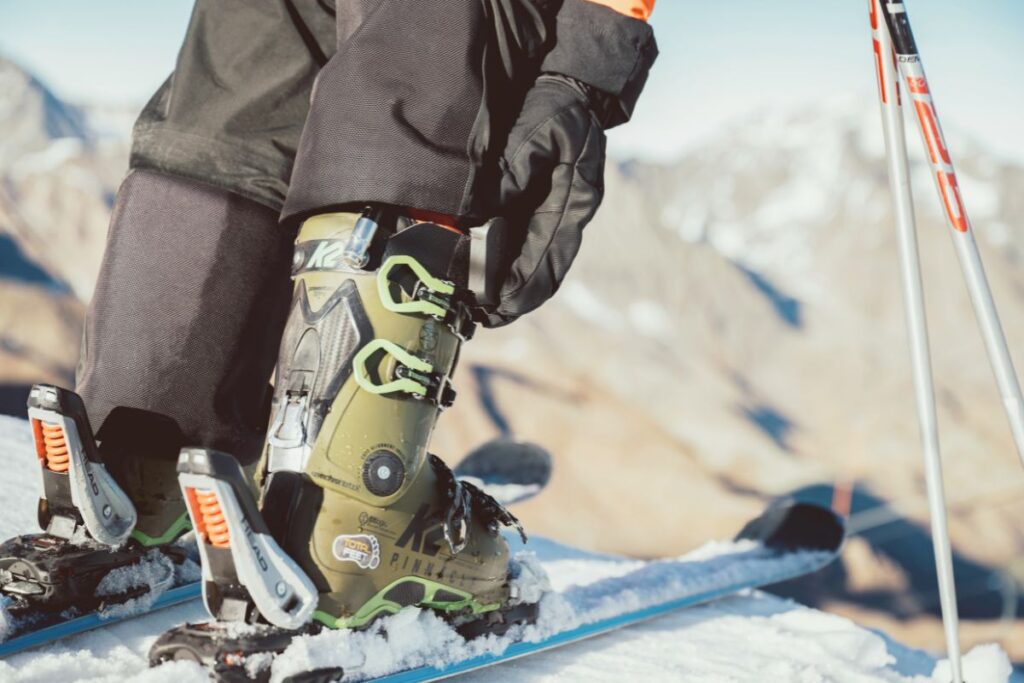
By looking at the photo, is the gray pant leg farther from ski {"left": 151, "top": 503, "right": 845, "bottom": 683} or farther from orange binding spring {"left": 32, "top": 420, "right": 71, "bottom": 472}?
ski {"left": 151, "top": 503, "right": 845, "bottom": 683}

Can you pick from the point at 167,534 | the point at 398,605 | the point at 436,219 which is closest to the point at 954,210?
the point at 436,219

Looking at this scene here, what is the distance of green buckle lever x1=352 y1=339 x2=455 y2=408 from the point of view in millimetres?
1150

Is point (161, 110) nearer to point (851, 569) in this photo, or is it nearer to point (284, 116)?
point (284, 116)

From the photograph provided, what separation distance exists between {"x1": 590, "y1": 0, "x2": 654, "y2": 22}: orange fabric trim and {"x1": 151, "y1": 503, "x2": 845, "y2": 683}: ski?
1.00 meters

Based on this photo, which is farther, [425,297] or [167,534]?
[167,534]

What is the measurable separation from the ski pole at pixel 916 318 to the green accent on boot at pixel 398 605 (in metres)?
0.74

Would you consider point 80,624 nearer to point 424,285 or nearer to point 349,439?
point 349,439

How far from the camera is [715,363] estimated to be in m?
28.4

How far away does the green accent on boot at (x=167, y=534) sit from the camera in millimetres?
1421

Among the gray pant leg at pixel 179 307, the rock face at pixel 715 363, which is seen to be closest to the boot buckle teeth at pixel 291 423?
the gray pant leg at pixel 179 307

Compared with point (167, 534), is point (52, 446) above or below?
above

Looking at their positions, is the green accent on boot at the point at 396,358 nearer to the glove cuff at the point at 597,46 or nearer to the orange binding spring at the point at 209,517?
the orange binding spring at the point at 209,517

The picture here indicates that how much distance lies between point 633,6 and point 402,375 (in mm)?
711

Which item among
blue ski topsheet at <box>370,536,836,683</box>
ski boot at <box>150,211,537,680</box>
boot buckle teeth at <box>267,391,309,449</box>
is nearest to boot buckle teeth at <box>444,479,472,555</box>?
ski boot at <box>150,211,537,680</box>
